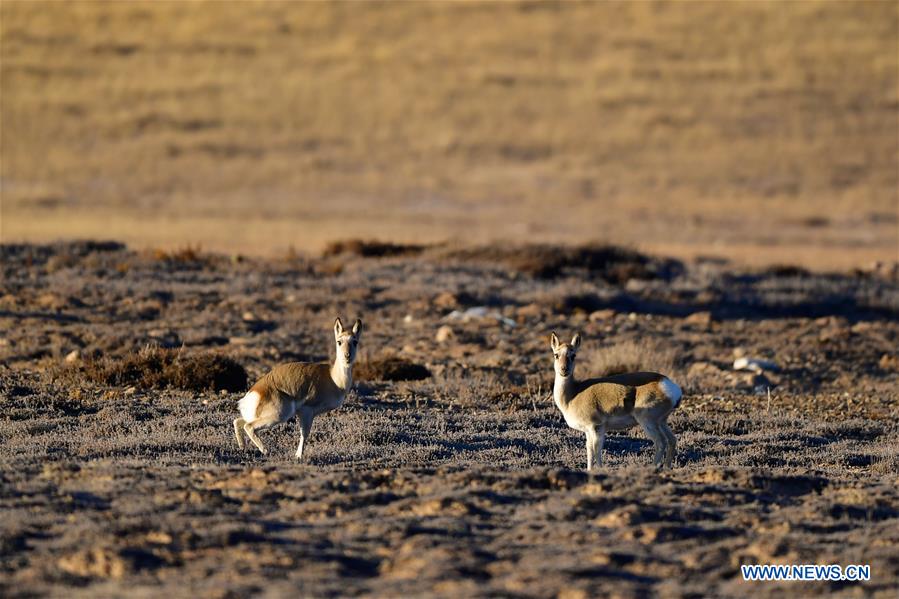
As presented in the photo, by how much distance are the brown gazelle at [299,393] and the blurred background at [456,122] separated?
32.5m

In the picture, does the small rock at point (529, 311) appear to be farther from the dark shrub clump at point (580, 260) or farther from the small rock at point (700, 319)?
the dark shrub clump at point (580, 260)

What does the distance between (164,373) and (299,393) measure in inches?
203

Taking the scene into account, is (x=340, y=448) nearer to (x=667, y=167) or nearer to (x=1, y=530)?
(x=1, y=530)

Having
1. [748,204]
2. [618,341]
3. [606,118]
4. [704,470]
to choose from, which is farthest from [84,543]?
[606,118]

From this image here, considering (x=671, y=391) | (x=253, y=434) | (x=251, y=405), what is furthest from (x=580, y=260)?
(x=251, y=405)

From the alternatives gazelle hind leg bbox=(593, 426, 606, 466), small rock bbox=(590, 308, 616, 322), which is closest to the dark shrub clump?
small rock bbox=(590, 308, 616, 322)

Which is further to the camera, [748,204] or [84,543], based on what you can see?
[748,204]

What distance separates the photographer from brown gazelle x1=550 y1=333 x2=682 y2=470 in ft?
39.1

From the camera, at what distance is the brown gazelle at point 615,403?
11906 mm

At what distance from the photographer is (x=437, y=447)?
1325 cm

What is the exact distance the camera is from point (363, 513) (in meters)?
10.2

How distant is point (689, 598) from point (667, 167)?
59148mm

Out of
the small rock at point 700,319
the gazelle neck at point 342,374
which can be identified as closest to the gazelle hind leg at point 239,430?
the gazelle neck at point 342,374

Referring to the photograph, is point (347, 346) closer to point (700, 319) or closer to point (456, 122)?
point (700, 319)
